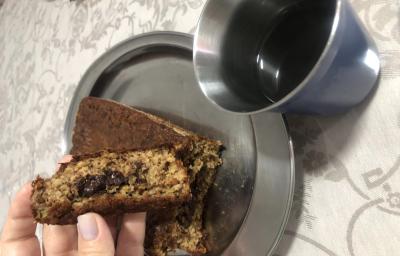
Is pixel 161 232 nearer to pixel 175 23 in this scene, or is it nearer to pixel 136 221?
pixel 136 221

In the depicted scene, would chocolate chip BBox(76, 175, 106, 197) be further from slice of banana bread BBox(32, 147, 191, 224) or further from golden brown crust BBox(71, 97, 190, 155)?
golden brown crust BBox(71, 97, 190, 155)

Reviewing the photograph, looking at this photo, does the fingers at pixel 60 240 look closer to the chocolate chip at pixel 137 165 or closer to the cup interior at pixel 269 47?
the chocolate chip at pixel 137 165

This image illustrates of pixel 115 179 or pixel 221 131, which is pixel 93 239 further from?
pixel 221 131

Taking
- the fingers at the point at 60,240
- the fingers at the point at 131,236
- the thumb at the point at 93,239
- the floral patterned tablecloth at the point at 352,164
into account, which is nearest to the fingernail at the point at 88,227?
the thumb at the point at 93,239

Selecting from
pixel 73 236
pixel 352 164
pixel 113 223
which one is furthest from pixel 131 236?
pixel 352 164

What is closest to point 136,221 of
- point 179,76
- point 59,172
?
point 59,172
